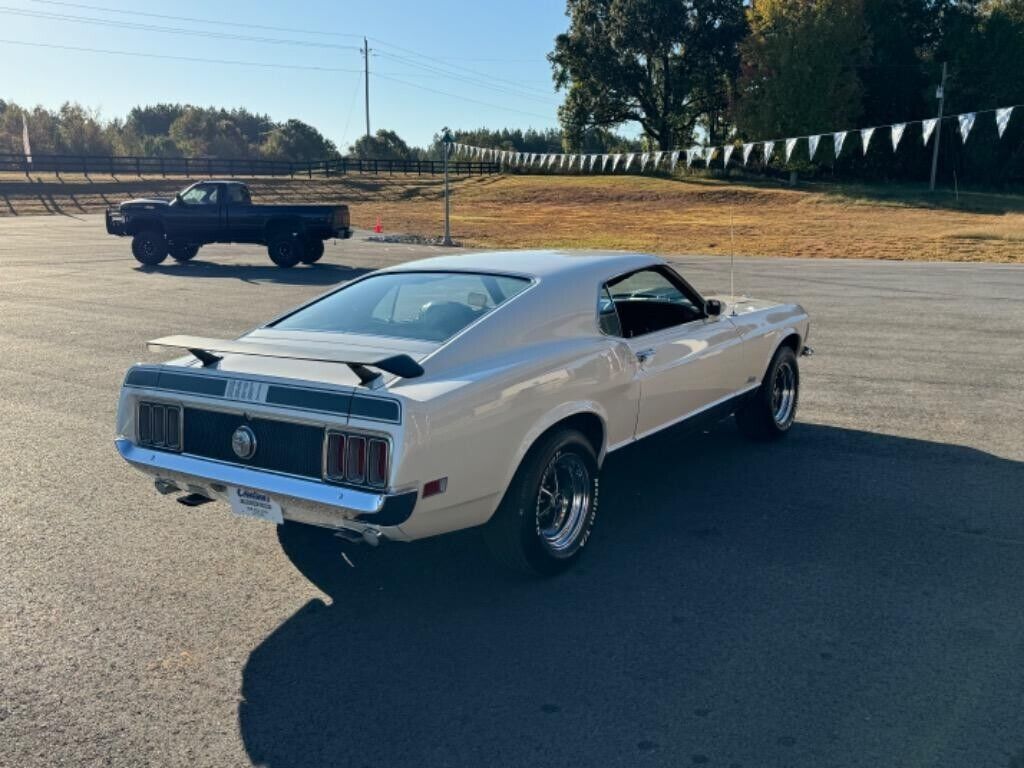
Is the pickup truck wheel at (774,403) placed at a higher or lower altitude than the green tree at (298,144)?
lower

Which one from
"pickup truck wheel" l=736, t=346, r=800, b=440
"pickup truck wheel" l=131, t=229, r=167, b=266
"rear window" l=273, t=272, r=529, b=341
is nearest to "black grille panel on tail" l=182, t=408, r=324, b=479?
"rear window" l=273, t=272, r=529, b=341

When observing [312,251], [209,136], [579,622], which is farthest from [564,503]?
[209,136]

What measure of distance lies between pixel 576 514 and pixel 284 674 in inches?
62.8

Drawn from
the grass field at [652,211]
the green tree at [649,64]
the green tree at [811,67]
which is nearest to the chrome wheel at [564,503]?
the grass field at [652,211]

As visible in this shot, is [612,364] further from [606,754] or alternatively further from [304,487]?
[606,754]

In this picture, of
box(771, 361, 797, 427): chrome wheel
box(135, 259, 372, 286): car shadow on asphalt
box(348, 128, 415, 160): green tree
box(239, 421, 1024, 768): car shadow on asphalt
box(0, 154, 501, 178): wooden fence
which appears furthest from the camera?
box(348, 128, 415, 160): green tree

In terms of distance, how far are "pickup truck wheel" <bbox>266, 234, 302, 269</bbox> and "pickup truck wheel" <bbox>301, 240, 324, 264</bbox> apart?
0.19 m

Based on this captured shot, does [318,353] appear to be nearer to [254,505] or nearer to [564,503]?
[254,505]

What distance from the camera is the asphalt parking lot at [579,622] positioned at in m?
2.97

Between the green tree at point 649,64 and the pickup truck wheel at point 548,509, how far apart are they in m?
66.2

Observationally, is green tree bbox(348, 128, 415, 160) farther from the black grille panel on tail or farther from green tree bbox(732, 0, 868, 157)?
the black grille panel on tail

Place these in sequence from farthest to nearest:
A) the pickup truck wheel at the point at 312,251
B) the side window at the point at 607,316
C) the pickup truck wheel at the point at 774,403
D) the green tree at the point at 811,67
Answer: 1. the green tree at the point at 811,67
2. the pickup truck wheel at the point at 312,251
3. the pickup truck wheel at the point at 774,403
4. the side window at the point at 607,316

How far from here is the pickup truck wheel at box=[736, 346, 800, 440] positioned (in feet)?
20.6

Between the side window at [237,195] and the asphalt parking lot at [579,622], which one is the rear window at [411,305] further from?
the side window at [237,195]
